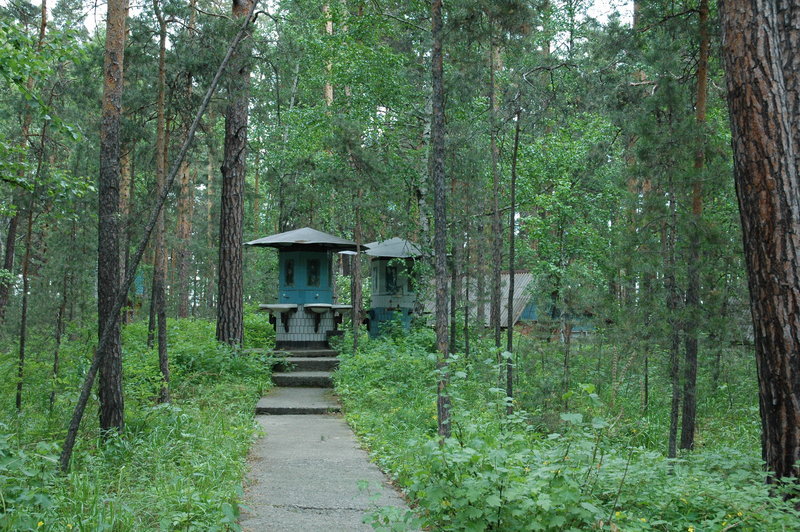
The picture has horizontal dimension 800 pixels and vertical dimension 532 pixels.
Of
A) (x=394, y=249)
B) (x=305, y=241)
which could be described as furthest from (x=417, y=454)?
(x=394, y=249)

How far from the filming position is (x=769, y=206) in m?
5.03

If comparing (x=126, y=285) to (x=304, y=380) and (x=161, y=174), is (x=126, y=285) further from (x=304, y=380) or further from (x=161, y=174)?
(x=304, y=380)

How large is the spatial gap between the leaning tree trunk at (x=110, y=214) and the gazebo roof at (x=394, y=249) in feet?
31.8

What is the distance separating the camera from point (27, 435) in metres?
6.95

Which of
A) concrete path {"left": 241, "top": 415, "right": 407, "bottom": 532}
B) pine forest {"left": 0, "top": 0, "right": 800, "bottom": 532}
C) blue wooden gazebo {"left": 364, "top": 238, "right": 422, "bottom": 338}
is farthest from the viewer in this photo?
blue wooden gazebo {"left": 364, "top": 238, "right": 422, "bottom": 338}

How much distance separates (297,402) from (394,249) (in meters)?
7.01

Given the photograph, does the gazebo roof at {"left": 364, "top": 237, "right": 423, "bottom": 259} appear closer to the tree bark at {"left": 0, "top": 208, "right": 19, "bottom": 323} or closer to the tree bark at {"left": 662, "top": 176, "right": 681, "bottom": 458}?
the tree bark at {"left": 662, "top": 176, "right": 681, "bottom": 458}

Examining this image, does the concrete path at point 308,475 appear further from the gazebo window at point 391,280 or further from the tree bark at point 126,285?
the gazebo window at point 391,280

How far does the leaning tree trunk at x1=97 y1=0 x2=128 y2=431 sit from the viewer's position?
680 cm

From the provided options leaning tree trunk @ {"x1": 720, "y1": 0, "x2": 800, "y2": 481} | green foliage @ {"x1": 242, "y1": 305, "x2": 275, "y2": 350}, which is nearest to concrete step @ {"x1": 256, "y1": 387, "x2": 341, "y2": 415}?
green foliage @ {"x1": 242, "y1": 305, "x2": 275, "y2": 350}

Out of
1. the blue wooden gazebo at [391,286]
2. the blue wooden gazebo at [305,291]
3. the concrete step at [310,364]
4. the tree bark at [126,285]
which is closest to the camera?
the tree bark at [126,285]

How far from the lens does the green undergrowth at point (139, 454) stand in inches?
174

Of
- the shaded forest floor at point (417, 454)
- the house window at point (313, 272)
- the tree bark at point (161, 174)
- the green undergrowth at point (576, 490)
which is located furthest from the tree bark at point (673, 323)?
the house window at point (313, 272)

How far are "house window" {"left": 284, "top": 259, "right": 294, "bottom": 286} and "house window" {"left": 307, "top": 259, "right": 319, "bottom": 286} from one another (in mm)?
400
